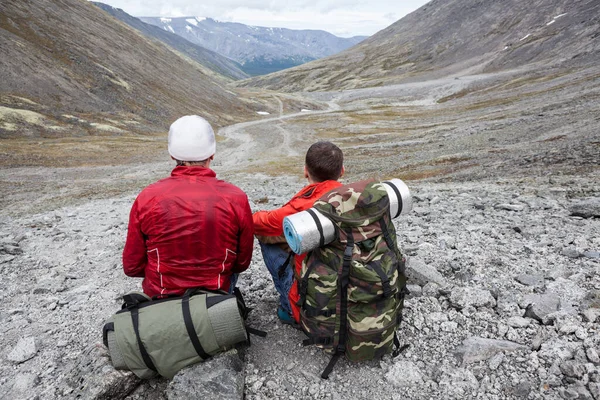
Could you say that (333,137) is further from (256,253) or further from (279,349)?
(279,349)

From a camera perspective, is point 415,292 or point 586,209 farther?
point 586,209

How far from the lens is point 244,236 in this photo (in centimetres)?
455

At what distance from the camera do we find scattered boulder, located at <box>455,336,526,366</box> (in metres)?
4.15

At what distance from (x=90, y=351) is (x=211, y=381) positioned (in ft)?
6.28

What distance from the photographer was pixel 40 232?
11.0 meters

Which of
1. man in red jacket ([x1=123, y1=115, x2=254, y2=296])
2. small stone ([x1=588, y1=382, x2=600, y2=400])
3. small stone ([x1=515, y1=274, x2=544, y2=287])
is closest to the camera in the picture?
small stone ([x1=588, y1=382, x2=600, y2=400])

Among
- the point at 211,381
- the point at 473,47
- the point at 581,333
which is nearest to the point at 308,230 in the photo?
the point at 211,381

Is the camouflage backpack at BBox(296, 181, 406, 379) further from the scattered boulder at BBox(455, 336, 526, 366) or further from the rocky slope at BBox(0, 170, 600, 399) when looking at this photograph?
the scattered boulder at BBox(455, 336, 526, 366)

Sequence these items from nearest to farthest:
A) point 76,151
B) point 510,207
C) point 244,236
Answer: point 244,236, point 510,207, point 76,151

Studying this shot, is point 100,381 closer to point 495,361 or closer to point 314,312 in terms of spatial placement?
point 314,312

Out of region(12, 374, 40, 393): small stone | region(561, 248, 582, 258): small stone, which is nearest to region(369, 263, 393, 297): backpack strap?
region(561, 248, 582, 258): small stone

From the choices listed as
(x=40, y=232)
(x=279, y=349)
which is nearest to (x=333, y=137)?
(x=40, y=232)

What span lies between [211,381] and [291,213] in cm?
212

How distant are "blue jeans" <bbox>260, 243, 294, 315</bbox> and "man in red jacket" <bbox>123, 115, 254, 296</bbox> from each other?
69cm
